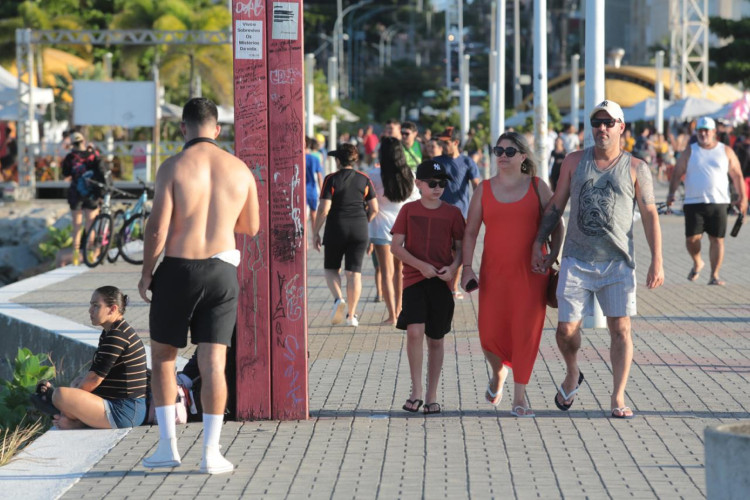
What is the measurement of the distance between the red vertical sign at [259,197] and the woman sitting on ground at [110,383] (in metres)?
0.68

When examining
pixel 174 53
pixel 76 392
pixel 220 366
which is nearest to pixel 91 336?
pixel 76 392

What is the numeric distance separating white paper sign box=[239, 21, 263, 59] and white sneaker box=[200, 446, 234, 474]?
2306 mm

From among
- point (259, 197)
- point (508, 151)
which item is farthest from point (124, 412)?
point (508, 151)

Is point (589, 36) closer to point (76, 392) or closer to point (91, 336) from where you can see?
point (91, 336)

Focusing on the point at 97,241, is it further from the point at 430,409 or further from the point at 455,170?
the point at 430,409

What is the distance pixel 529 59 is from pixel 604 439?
353ft

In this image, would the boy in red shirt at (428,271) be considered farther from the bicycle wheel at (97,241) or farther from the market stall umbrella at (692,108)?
the market stall umbrella at (692,108)

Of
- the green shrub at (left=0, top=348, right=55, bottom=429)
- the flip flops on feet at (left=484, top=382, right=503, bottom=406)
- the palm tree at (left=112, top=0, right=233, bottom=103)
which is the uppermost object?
the palm tree at (left=112, top=0, right=233, bottom=103)

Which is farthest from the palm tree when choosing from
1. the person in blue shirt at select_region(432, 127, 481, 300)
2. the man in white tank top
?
the person in blue shirt at select_region(432, 127, 481, 300)

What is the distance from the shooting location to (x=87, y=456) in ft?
22.0

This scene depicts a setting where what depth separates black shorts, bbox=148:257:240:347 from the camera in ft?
20.6

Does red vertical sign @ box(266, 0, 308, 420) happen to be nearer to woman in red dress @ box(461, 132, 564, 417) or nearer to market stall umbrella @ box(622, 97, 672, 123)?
woman in red dress @ box(461, 132, 564, 417)

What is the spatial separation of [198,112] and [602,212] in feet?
8.06

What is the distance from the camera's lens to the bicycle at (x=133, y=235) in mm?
17891
